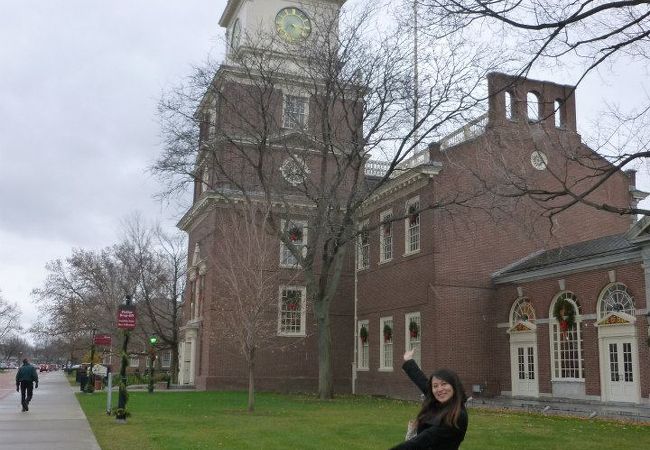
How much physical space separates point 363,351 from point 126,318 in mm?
17623

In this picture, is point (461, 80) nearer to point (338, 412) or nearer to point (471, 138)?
point (471, 138)

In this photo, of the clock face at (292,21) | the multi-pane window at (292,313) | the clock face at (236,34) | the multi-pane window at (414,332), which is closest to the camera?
the multi-pane window at (414,332)

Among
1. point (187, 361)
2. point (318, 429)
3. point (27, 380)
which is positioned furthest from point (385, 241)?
point (318, 429)

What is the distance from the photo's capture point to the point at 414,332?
2947cm

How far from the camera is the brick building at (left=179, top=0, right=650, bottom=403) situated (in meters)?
23.2

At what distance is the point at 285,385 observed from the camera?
1324 inches

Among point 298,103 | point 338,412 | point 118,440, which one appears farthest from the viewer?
point 298,103

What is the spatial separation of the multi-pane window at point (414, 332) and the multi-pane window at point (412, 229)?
2.62m

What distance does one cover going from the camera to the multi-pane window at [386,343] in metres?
31.5

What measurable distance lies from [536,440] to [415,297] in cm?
1534

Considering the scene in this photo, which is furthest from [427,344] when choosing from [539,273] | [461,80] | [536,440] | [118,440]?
[118,440]

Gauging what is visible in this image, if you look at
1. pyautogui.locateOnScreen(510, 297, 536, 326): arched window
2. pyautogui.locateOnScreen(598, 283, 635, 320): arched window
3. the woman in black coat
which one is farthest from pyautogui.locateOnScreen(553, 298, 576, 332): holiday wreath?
the woman in black coat

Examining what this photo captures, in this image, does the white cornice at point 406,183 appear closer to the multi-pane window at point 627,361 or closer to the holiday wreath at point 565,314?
the holiday wreath at point 565,314

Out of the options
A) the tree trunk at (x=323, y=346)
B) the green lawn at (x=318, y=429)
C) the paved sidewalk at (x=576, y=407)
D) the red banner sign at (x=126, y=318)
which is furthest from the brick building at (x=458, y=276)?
the red banner sign at (x=126, y=318)
